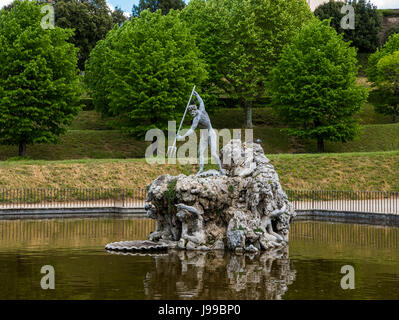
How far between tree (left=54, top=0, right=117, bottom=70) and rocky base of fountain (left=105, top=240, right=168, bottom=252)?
223 ft

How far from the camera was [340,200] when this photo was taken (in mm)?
39281

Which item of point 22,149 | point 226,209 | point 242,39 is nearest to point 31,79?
point 22,149

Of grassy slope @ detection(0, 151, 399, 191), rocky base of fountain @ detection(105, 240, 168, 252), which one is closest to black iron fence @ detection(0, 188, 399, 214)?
grassy slope @ detection(0, 151, 399, 191)

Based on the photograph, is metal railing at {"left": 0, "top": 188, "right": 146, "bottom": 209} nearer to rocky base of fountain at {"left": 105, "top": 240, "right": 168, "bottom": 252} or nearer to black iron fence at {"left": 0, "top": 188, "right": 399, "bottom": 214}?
black iron fence at {"left": 0, "top": 188, "right": 399, "bottom": 214}

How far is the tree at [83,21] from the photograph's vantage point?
87375 millimetres

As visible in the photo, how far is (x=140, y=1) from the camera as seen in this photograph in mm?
109125

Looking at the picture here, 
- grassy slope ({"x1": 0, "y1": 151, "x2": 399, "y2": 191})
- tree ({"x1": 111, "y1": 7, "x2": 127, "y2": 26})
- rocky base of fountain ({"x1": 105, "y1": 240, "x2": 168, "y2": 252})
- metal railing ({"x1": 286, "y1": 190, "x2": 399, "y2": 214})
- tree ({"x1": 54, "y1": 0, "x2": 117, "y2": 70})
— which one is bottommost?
rocky base of fountain ({"x1": 105, "y1": 240, "x2": 168, "y2": 252})

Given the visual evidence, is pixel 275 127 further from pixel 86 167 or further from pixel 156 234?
pixel 156 234

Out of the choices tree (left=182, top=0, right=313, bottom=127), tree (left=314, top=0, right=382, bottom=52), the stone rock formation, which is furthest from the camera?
tree (left=314, top=0, right=382, bottom=52)

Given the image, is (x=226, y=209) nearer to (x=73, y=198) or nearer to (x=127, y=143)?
(x=73, y=198)

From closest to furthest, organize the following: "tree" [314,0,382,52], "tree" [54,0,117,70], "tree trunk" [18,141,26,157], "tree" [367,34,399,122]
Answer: "tree trunk" [18,141,26,157]
"tree" [367,34,399,122]
"tree" [54,0,117,70]
"tree" [314,0,382,52]

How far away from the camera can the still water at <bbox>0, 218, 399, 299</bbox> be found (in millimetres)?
15258
